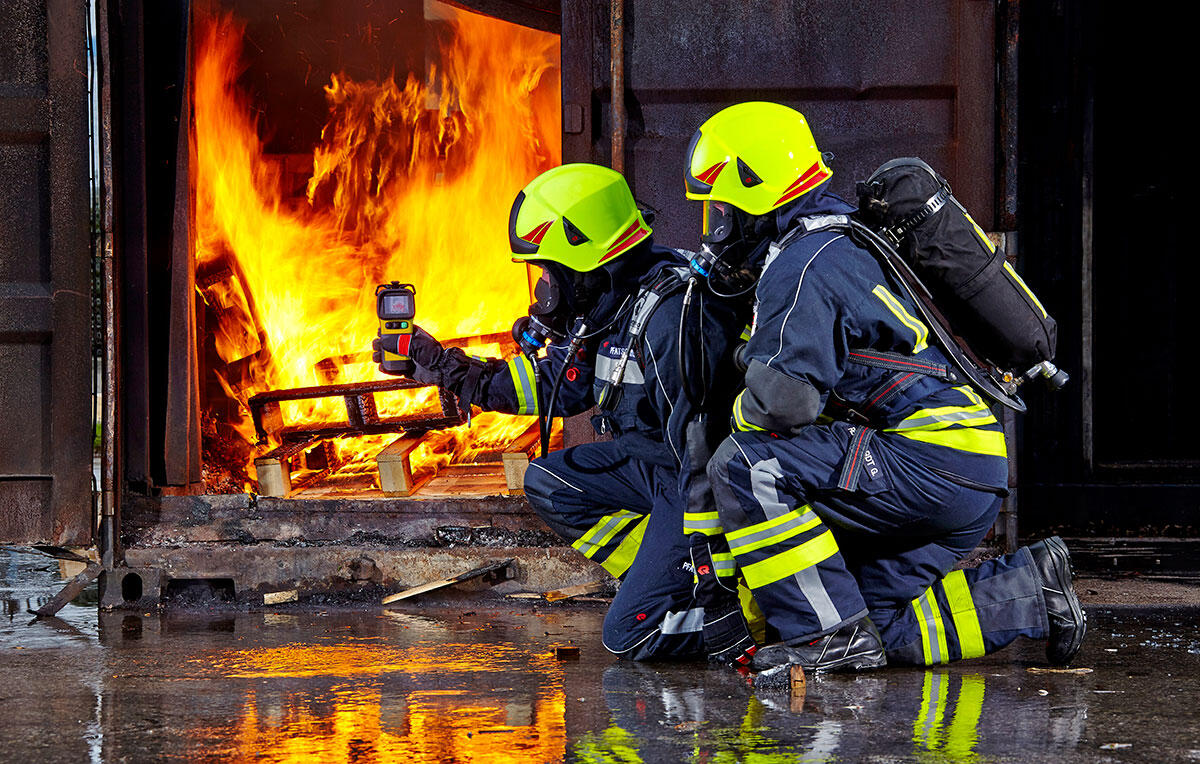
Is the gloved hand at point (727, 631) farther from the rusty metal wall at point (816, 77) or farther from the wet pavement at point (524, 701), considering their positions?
the rusty metal wall at point (816, 77)

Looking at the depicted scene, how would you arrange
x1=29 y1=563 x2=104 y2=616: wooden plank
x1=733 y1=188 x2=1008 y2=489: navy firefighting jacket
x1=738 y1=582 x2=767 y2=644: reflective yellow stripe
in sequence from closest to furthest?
1. x1=733 y1=188 x2=1008 y2=489: navy firefighting jacket
2. x1=738 y1=582 x2=767 y2=644: reflective yellow stripe
3. x1=29 y1=563 x2=104 y2=616: wooden plank

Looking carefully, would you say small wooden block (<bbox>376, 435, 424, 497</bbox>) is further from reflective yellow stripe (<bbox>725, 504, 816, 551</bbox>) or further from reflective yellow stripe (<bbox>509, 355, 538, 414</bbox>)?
reflective yellow stripe (<bbox>725, 504, 816, 551</bbox>)

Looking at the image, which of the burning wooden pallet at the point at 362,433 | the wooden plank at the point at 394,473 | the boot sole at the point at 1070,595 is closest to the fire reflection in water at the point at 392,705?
the boot sole at the point at 1070,595

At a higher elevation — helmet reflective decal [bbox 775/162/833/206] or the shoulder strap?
helmet reflective decal [bbox 775/162/833/206]

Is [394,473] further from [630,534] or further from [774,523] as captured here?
[774,523]

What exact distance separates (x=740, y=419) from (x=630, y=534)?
92 cm

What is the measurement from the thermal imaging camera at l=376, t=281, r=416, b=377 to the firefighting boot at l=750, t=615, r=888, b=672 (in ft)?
5.69

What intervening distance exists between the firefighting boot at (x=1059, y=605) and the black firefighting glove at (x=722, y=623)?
34.5 inches

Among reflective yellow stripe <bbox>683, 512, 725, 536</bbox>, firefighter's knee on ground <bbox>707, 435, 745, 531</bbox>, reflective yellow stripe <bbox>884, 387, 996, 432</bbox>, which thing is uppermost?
reflective yellow stripe <bbox>884, 387, 996, 432</bbox>

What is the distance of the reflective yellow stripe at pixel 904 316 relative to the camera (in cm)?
370

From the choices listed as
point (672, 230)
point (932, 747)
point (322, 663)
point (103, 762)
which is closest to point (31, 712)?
point (103, 762)

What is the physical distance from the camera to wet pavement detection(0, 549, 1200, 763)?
2.92 m

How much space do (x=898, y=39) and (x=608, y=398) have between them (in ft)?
7.19

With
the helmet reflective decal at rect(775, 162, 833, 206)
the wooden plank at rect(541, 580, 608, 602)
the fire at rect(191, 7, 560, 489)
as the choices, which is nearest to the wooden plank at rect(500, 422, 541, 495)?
the wooden plank at rect(541, 580, 608, 602)
